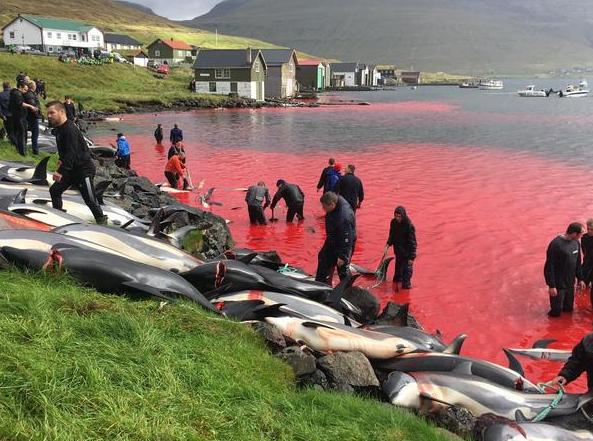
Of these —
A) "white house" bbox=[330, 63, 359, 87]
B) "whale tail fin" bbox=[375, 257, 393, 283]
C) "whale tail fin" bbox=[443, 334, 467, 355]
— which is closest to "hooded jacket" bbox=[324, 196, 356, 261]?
"whale tail fin" bbox=[375, 257, 393, 283]

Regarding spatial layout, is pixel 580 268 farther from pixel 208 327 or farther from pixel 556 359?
pixel 208 327

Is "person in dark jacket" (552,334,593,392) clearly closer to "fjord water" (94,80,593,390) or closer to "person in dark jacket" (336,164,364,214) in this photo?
"fjord water" (94,80,593,390)

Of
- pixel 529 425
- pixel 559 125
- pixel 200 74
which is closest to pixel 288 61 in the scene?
pixel 200 74

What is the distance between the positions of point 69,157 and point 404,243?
725 cm

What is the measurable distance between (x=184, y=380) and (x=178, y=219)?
845 cm

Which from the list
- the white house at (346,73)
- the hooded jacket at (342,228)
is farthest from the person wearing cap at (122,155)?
the white house at (346,73)

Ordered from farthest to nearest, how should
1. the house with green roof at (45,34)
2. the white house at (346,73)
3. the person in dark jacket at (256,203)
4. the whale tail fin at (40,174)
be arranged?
the white house at (346,73) → the house with green roof at (45,34) → the person in dark jacket at (256,203) → the whale tail fin at (40,174)

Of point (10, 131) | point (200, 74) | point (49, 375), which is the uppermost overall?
point (200, 74)

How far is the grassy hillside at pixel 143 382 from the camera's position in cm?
430

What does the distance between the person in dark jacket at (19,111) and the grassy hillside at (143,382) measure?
1195cm

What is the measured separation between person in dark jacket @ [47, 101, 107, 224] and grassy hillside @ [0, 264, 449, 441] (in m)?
3.26

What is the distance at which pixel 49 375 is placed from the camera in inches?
180

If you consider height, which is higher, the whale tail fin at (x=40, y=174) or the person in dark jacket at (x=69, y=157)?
the person in dark jacket at (x=69, y=157)

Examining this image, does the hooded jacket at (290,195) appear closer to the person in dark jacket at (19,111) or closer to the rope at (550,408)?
the person in dark jacket at (19,111)
